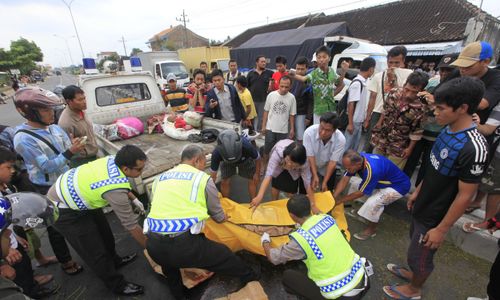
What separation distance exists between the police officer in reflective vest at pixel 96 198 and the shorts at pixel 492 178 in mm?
3425

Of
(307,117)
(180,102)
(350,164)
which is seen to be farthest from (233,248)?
(180,102)

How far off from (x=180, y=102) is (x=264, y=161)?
2.53 metres

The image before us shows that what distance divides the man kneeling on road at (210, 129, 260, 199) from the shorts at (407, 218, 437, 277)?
1.74m

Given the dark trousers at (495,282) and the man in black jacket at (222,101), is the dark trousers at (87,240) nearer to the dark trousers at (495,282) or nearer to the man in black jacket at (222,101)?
the man in black jacket at (222,101)

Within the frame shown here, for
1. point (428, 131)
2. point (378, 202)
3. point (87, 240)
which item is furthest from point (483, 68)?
point (87, 240)

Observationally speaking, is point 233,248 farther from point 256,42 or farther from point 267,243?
point 256,42

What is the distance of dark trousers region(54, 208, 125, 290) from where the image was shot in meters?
2.01

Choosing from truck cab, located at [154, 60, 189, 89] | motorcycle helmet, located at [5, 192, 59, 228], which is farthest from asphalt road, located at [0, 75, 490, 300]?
truck cab, located at [154, 60, 189, 89]

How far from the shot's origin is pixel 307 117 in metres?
4.57

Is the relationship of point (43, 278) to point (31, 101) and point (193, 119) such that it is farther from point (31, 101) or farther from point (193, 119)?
point (193, 119)

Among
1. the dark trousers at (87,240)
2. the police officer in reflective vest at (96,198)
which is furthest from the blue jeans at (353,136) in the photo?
the dark trousers at (87,240)

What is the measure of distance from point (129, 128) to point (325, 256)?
12.9 feet

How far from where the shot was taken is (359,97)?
3.82 meters

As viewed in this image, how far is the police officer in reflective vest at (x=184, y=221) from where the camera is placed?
1.73 meters
